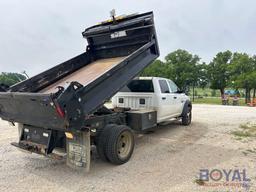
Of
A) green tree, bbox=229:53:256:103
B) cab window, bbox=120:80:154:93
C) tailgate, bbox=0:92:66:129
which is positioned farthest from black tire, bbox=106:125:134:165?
green tree, bbox=229:53:256:103

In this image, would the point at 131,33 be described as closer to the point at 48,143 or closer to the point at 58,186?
the point at 48,143

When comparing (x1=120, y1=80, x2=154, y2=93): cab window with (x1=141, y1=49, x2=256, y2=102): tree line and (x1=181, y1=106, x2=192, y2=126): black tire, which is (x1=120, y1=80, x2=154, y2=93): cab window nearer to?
(x1=181, y1=106, x2=192, y2=126): black tire

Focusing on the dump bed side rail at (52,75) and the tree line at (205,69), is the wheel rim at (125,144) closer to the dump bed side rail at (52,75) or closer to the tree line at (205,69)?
the dump bed side rail at (52,75)

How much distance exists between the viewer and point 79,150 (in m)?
4.47

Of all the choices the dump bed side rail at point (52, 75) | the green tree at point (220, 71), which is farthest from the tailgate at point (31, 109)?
the green tree at point (220, 71)

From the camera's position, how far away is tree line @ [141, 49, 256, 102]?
3375cm

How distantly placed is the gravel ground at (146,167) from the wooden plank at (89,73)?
1.80 meters

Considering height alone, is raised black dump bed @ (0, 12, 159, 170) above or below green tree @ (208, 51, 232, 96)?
below

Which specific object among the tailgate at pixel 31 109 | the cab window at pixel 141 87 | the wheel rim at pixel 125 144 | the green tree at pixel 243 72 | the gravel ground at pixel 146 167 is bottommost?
the gravel ground at pixel 146 167

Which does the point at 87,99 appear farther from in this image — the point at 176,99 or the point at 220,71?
the point at 220,71

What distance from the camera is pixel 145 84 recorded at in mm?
7625

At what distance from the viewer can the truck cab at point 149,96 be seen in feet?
24.1

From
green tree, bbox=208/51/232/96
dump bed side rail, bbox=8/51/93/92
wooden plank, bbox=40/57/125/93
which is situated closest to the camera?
dump bed side rail, bbox=8/51/93/92

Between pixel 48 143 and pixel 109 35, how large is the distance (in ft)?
11.2
